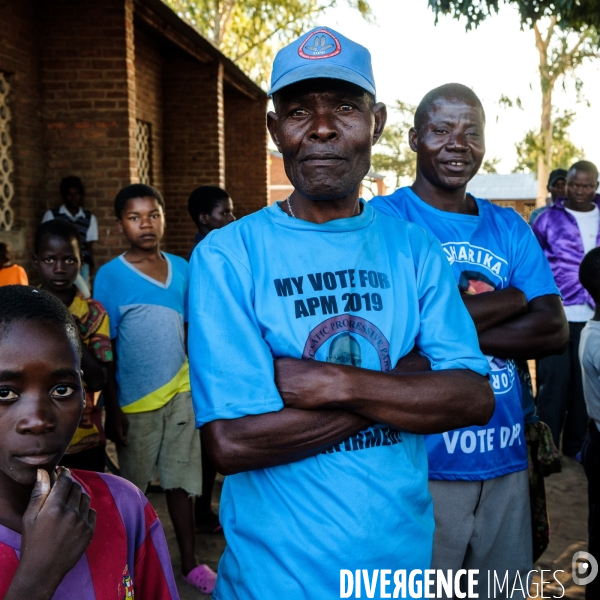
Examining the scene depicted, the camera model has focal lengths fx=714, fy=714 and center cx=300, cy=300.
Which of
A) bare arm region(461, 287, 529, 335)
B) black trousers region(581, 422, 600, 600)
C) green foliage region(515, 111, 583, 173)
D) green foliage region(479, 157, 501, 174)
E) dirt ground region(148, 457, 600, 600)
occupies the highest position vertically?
green foliage region(479, 157, 501, 174)

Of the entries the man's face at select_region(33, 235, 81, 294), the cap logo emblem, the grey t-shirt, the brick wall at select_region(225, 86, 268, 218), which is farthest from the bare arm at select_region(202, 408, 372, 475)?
the brick wall at select_region(225, 86, 268, 218)

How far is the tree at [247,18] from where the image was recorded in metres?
19.2

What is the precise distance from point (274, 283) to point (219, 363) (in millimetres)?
225

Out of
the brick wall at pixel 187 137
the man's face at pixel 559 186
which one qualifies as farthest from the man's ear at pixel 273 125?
the brick wall at pixel 187 137

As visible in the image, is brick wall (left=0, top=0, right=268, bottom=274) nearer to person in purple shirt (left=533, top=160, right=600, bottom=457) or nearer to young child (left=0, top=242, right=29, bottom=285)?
young child (left=0, top=242, right=29, bottom=285)

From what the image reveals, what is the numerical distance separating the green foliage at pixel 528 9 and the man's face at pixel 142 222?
10.1 ft

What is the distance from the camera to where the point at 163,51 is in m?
10.6

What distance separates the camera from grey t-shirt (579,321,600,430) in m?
3.19

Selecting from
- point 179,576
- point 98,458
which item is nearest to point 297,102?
point 98,458

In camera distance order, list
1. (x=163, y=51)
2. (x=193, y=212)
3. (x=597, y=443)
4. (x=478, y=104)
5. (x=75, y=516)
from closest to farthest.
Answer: (x=75, y=516) < (x=478, y=104) < (x=597, y=443) < (x=193, y=212) < (x=163, y=51)

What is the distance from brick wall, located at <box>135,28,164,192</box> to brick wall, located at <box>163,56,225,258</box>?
0.17 m

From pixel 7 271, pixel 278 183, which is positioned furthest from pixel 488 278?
pixel 278 183

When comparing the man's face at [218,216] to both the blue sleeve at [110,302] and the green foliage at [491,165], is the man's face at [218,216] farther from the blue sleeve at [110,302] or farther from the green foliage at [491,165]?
the green foliage at [491,165]

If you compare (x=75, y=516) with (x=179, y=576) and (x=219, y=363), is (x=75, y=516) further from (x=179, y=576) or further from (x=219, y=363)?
(x=179, y=576)
